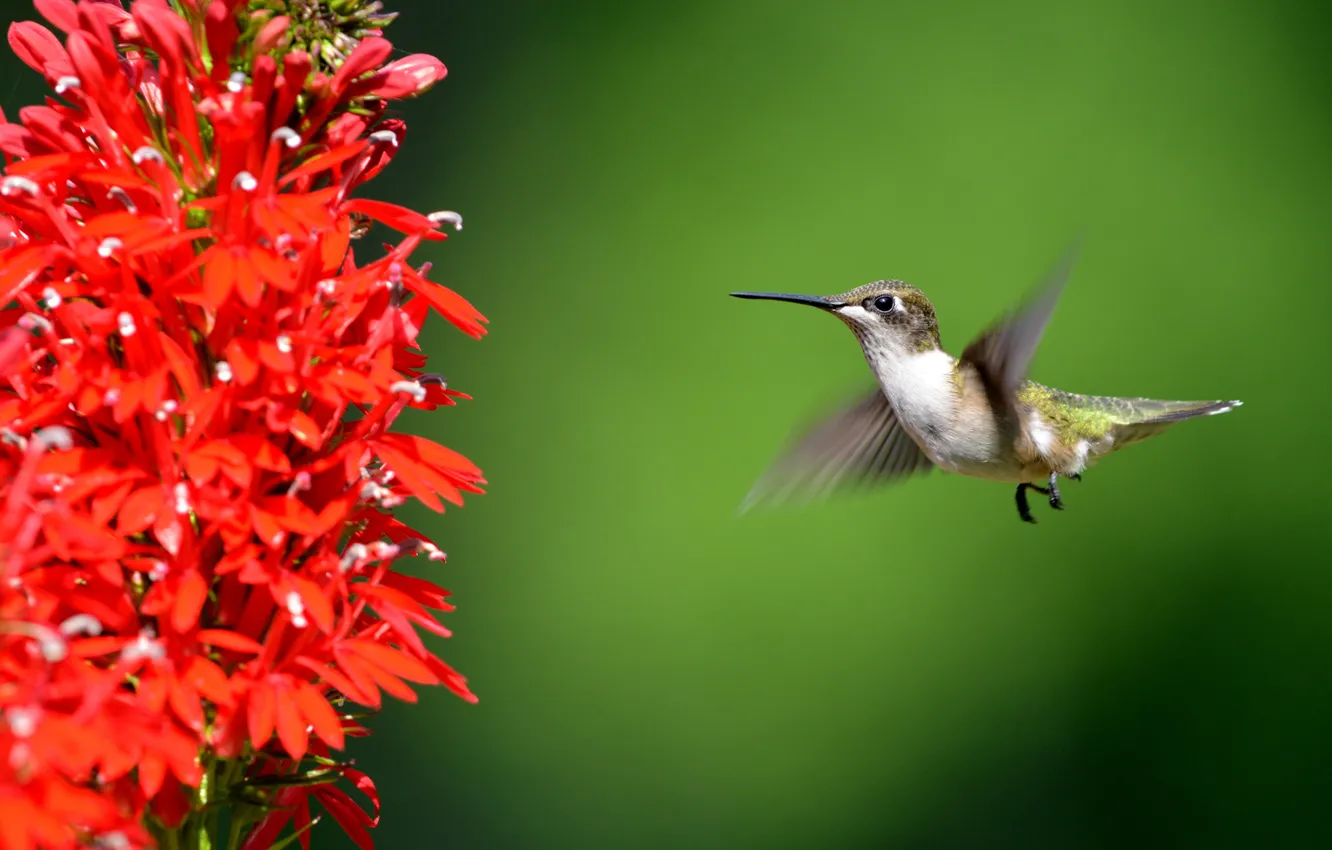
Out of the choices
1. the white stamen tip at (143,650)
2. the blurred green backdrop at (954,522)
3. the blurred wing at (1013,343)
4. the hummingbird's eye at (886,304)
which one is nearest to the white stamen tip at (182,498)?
the white stamen tip at (143,650)

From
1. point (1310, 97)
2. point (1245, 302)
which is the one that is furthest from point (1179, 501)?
point (1310, 97)

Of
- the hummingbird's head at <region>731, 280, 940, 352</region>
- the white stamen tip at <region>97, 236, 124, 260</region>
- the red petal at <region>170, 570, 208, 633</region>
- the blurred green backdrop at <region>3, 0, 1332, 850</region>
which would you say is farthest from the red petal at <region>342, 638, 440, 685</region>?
the blurred green backdrop at <region>3, 0, 1332, 850</region>

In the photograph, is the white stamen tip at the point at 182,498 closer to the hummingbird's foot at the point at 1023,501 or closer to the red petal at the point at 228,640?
the red petal at the point at 228,640

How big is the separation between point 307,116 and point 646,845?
2922 millimetres

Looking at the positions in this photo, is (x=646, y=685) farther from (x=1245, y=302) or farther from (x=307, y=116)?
(x=307, y=116)

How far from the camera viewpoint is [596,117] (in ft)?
14.3

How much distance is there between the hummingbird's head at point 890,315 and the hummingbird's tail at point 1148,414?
1.46 ft

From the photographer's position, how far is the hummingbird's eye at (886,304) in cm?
235

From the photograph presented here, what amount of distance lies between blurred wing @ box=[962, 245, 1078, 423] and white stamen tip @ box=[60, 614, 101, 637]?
1.27 meters

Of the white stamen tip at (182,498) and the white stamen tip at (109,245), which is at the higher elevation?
the white stamen tip at (109,245)

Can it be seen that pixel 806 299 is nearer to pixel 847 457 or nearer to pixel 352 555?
pixel 847 457

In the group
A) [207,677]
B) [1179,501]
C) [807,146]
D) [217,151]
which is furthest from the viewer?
[807,146]

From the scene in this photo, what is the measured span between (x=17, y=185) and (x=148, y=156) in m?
0.11

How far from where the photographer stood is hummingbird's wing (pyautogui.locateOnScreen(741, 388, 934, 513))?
2.53 meters
